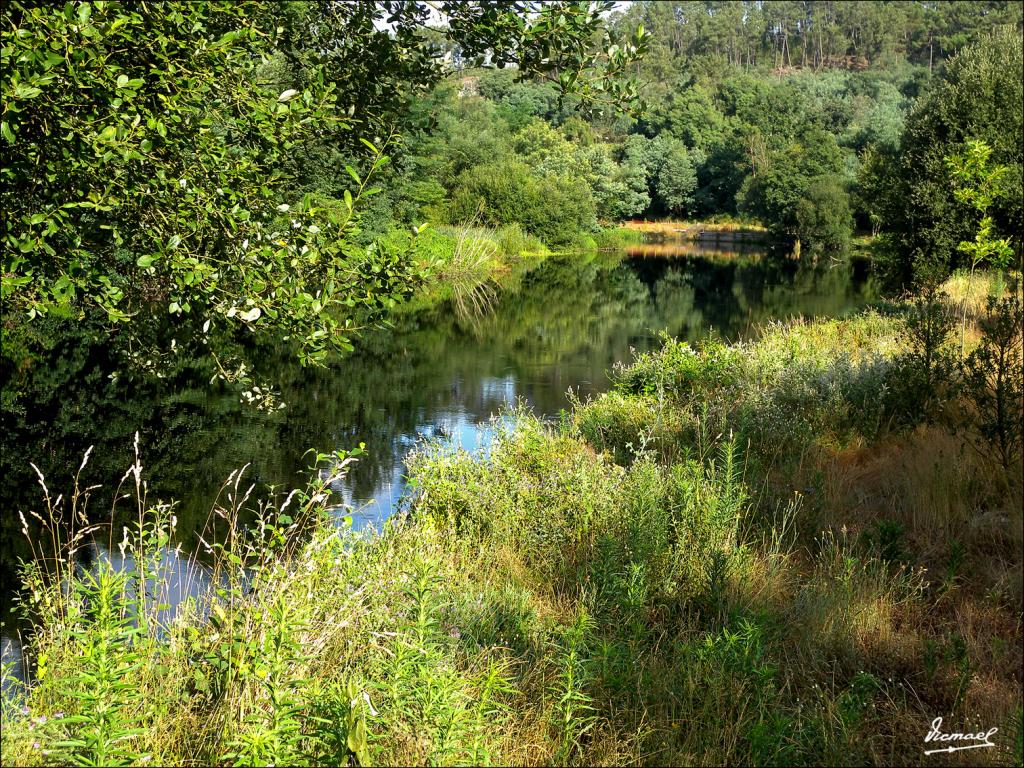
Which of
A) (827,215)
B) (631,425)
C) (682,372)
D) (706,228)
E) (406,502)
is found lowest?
(406,502)

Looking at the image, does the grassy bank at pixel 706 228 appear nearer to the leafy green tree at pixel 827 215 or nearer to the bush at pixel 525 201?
the leafy green tree at pixel 827 215

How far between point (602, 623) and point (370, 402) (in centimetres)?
1218

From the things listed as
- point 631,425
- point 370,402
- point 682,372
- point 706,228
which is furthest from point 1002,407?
point 706,228

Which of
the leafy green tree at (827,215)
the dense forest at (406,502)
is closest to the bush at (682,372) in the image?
the dense forest at (406,502)

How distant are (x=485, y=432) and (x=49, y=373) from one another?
9698 millimetres

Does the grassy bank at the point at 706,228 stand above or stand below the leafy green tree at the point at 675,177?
below

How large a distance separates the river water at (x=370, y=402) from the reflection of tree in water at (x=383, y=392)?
4 cm

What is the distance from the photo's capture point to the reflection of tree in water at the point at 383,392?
12.6 m

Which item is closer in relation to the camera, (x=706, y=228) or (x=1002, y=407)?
(x=1002, y=407)

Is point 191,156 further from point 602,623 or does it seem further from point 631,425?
point 631,425

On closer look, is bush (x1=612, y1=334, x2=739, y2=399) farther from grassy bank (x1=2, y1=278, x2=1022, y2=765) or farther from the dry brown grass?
the dry brown grass

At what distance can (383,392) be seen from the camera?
1830cm

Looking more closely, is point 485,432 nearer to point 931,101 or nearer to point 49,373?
point 49,373

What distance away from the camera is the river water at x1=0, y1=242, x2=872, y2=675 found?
11.7m
